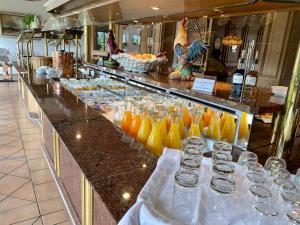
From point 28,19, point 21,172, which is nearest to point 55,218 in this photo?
point 21,172

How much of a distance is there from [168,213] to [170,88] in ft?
3.15

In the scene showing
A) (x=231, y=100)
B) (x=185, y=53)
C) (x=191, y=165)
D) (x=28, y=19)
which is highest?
(x=28, y=19)

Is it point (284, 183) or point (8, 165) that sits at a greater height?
point (284, 183)

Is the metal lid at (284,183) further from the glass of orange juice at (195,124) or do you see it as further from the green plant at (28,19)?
the green plant at (28,19)

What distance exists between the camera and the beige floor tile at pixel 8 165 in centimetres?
217

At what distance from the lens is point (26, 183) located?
78.0 inches

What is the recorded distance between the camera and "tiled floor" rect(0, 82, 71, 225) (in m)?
1.62

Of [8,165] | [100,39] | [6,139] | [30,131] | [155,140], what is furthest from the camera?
[100,39]

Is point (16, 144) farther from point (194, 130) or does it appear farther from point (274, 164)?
point (274, 164)

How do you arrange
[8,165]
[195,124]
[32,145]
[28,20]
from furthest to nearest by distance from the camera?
[28,20] → [32,145] → [8,165] → [195,124]

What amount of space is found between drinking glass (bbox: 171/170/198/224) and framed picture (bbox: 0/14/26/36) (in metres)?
8.72

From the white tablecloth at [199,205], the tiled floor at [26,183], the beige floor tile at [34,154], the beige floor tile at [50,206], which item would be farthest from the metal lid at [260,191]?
the beige floor tile at [34,154]

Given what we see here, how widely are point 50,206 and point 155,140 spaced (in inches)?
44.9

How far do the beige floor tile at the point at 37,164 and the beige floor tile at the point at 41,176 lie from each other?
0.23 ft
